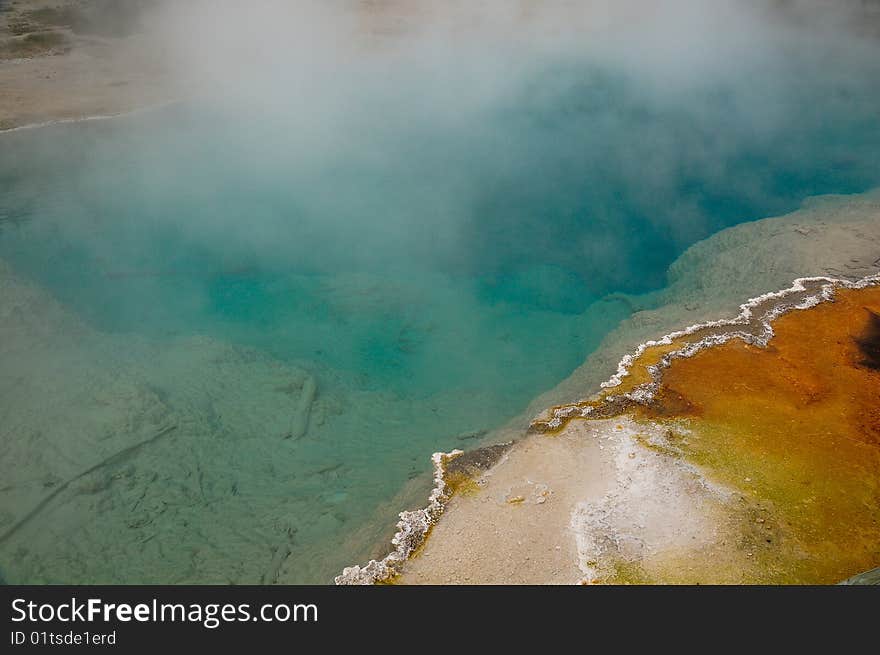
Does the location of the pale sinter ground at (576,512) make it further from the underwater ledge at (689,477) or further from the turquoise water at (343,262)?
the turquoise water at (343,262)

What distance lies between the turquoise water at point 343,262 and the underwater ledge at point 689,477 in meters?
1.83

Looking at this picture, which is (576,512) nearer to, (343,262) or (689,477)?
(689,477)

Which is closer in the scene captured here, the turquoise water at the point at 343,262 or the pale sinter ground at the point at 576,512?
the pale sinter ground at the point at 576,512

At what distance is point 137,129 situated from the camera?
26109 millimetres

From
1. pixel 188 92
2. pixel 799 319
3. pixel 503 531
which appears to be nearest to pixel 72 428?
pixel 503 531

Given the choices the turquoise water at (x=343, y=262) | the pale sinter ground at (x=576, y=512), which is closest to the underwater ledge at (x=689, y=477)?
the pale sinter ground at (x=576, y=512)

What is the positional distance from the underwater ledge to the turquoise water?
1.83 meters

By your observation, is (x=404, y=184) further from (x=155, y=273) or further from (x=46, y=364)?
(x=46, y=364)

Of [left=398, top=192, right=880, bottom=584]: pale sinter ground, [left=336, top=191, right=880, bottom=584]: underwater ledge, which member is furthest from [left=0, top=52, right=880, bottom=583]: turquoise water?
[left=336, top=191, right=880, bottom=584]: underwater ledge

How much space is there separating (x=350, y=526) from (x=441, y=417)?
3341 mm

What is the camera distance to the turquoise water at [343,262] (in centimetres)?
1102

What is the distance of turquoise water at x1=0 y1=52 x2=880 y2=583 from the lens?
11023mm

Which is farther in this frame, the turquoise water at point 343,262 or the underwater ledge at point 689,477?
the turquoise water at point 343,262

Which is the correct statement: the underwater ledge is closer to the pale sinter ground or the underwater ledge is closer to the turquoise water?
the pale sinter ground
